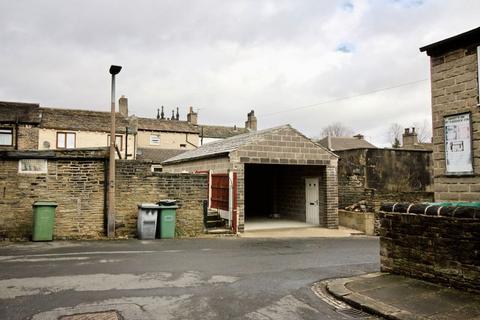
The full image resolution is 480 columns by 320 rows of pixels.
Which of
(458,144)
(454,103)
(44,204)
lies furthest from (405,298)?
(44,204)

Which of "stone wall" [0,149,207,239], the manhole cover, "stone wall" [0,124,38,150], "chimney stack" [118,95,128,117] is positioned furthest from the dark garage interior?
"chimney stack" [118,95,128,117]

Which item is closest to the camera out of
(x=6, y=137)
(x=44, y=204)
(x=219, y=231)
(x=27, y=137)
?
(x=44, y=204)

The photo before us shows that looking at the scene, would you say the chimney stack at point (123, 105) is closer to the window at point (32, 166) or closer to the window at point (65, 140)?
the window at point (65, 140)

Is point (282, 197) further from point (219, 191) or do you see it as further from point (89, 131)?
point (89, 131)

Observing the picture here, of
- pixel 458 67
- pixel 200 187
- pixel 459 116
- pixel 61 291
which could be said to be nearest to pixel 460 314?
pixel 459 116

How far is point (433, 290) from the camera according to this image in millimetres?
6121

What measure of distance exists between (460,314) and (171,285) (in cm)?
448

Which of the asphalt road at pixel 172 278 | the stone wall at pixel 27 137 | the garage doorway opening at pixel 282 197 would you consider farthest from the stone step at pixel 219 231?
the stone wall at pixel 27 137

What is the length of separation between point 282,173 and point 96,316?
16.5 metres

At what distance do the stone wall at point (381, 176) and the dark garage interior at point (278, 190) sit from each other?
2334mm

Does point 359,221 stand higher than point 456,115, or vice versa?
point 456,115

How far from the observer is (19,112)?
3061 centimetres

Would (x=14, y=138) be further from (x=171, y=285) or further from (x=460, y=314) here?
(x=460, y=314)

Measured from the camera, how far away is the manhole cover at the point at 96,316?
5.02 m
